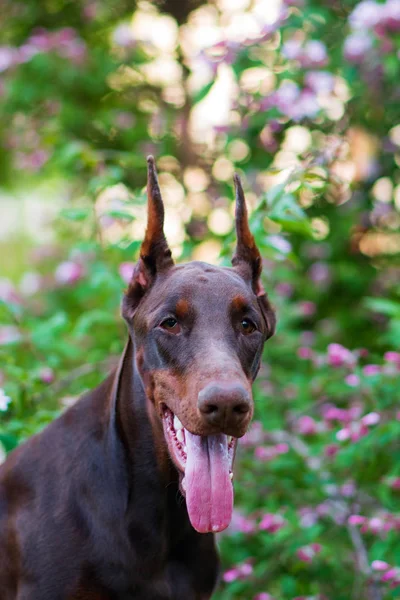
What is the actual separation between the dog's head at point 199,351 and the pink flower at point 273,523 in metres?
1.14

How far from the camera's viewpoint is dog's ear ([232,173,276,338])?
3.12 meters

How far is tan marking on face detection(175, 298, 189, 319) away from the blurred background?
0.74 meters

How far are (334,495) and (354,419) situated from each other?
0.38 meters

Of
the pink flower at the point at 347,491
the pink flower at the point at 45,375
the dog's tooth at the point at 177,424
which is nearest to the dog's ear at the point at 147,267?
the dog's tooth at the point at 177,424

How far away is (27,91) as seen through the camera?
6.48 m

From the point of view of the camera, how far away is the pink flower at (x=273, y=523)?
12.9 feet

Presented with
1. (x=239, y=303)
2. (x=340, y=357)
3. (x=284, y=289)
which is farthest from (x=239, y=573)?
(x=284, y=289)

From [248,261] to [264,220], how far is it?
1741mm

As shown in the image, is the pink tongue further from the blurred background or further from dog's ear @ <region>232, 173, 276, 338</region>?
the blurred background

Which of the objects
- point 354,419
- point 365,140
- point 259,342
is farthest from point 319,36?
point 259,342

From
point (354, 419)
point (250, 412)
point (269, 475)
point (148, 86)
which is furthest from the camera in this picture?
point (148, 86)

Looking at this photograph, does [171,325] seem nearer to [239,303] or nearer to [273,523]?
[239,303]

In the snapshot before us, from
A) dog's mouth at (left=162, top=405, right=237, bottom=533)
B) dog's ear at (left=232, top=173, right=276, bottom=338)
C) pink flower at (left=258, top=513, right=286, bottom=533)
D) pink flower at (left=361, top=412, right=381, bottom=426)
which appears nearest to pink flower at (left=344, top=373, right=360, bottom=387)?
pink flower at (left=361, top=412, right=381, bottom=426)

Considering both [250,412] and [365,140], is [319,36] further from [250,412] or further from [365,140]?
[250,412]
